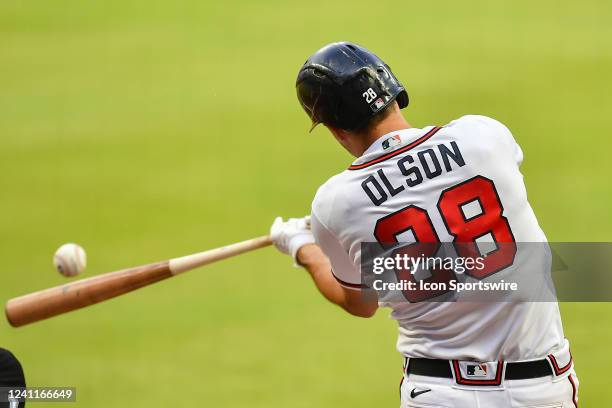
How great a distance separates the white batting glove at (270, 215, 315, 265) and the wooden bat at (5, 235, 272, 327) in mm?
128

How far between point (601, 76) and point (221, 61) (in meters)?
3.66

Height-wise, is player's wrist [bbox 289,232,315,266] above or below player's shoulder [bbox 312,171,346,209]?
below

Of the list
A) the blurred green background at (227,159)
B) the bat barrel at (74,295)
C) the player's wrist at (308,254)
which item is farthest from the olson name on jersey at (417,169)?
the blurred green background at (227,159)

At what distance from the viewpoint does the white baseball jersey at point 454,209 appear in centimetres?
324

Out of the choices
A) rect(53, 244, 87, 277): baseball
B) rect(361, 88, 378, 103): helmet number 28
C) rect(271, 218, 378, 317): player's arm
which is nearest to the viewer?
rect(361, 88, 378, 103): helmet number 28

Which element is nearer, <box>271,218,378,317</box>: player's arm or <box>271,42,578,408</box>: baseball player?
<box>271,42,578,408</box>: baseball player

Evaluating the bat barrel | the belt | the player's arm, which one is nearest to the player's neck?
the player's arm

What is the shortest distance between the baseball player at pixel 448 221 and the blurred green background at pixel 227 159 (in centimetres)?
232

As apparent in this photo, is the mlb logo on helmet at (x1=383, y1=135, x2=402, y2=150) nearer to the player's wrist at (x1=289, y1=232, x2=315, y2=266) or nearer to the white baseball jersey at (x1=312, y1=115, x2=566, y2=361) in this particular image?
the white baseball jersey at (x1=312, y1=115, x2=566, y2=361)

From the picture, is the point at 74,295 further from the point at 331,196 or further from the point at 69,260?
the point at 331,196

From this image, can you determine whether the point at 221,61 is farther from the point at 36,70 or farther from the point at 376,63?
the point at 376,63

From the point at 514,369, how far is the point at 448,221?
0.57m
